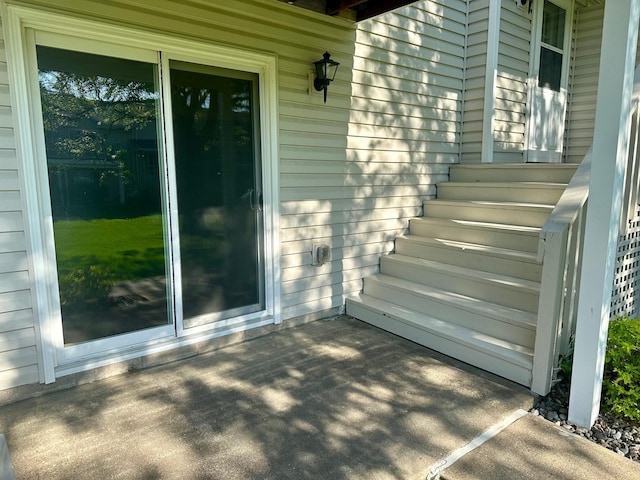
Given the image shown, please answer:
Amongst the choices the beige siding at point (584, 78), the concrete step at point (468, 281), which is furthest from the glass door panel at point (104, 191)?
the beige siding at point (584, 78)

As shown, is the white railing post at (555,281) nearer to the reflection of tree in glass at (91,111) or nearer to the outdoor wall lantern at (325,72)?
the outdoor wall lantern at (325,72)

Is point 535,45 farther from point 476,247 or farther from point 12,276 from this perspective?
point 12,276

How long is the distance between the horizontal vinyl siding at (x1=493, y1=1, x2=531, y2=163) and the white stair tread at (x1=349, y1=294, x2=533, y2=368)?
238cm

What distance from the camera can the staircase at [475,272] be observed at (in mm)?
2891

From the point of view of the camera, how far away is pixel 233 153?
3148mm

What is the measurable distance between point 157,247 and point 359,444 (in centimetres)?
183

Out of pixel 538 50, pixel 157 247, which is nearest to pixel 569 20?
pixel 538 50

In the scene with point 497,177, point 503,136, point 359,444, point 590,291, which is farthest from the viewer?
point 503,136

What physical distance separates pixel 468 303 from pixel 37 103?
10.2 ft

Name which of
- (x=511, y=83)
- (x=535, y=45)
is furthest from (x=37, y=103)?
(x=535, y=45)

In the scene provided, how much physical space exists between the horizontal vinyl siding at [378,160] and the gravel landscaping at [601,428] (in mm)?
1880

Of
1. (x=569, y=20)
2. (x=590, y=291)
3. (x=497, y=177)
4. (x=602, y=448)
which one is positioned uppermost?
(x=569, y=20)

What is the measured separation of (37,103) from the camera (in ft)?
7.77

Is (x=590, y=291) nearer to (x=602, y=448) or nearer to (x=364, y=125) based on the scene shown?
(x=602, y=448)
